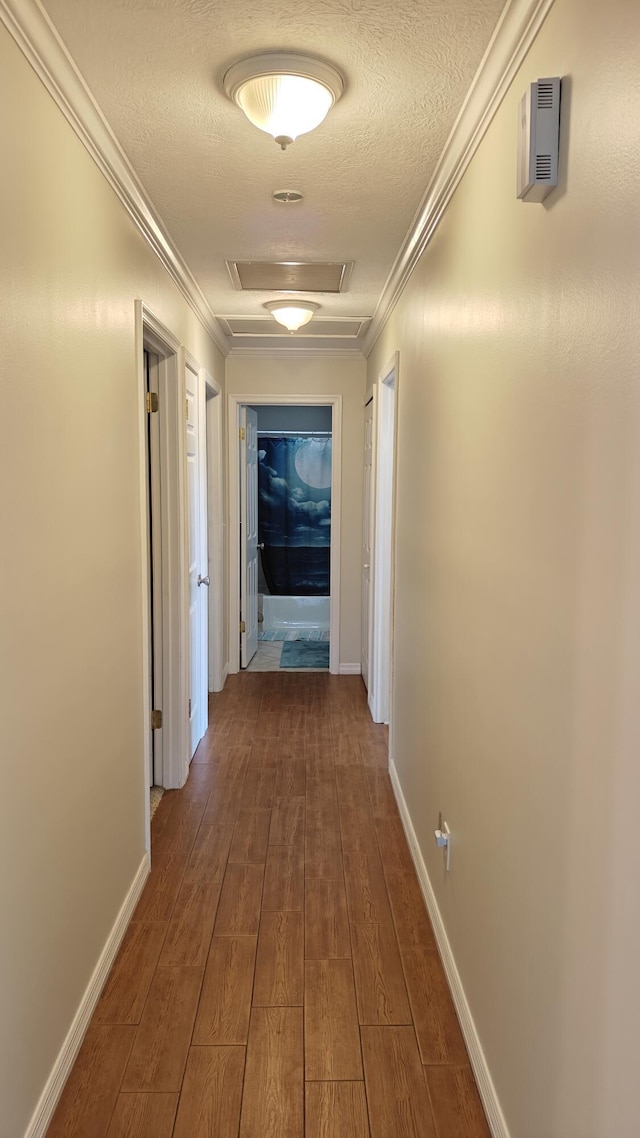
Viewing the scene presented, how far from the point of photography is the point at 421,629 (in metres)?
2.83

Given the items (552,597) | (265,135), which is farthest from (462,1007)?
(265,135)

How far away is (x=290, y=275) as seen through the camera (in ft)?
11.6

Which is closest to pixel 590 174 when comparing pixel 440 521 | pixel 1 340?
pixel 1 340

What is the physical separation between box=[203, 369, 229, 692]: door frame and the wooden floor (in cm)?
151

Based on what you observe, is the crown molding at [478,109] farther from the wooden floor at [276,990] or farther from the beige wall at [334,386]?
the beige wall at [334,386]

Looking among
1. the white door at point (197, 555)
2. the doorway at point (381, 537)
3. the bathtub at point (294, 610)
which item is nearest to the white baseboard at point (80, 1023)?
the white door at point (197, 555)

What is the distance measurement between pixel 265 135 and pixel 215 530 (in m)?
3.17

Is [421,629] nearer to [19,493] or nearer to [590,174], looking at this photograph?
[19,493]

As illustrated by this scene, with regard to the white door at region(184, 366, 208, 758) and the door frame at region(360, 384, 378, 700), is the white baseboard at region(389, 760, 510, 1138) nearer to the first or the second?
the white door at region(184, 366, 208, 758)

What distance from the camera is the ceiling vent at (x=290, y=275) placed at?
132 inches

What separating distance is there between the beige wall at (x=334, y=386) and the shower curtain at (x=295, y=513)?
8.68 ft

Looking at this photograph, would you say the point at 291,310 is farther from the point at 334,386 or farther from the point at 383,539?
the point at 334,386

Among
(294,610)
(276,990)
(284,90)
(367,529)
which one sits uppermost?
(284,90)

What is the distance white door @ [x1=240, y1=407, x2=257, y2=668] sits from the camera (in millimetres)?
5684
